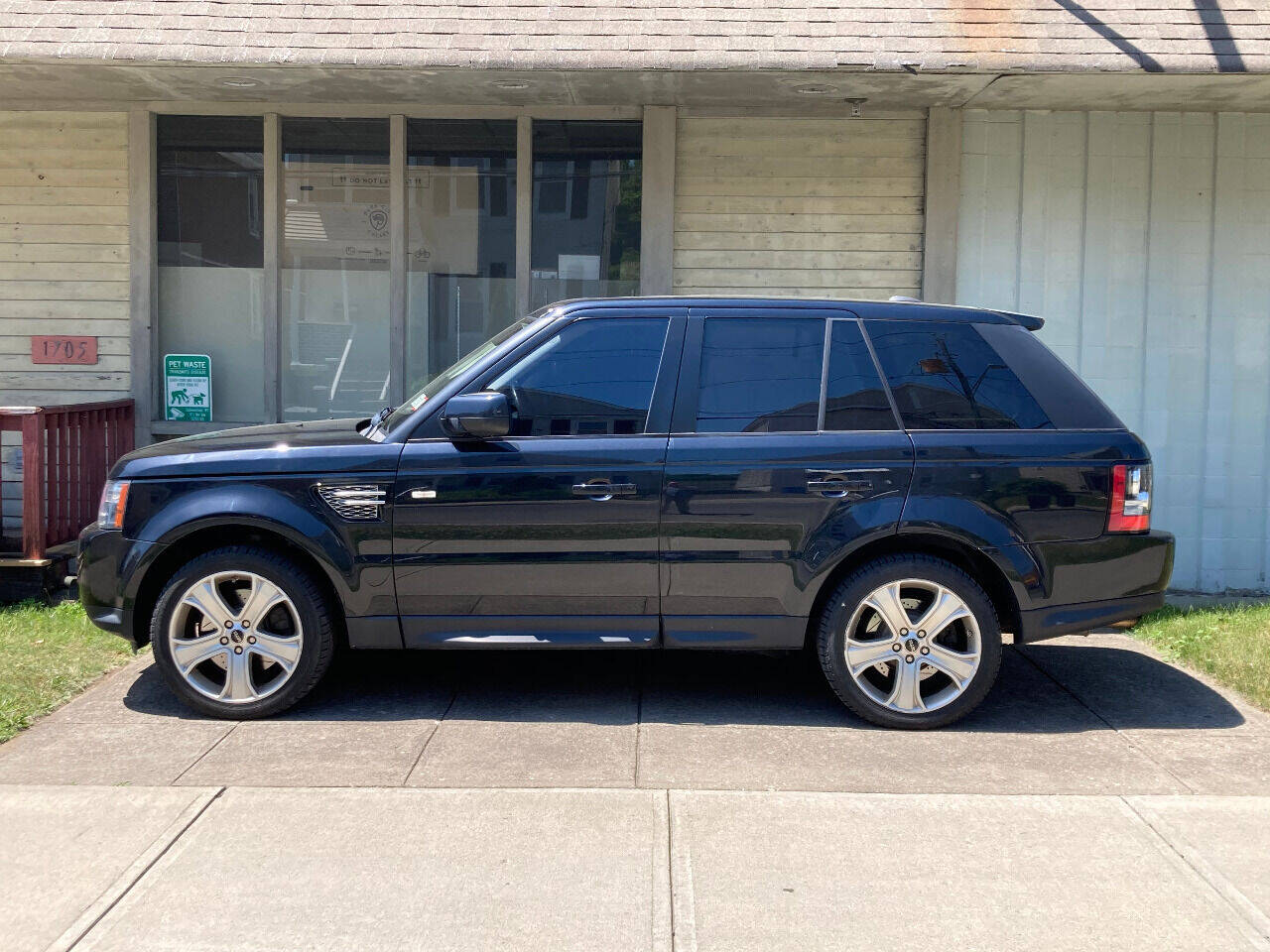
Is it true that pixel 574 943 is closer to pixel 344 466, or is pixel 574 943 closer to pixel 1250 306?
pixel 344 466

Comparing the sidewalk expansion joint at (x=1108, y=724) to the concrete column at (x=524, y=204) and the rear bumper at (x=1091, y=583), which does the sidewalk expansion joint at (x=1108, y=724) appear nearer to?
the rear bumper at (x=1091, y=583)

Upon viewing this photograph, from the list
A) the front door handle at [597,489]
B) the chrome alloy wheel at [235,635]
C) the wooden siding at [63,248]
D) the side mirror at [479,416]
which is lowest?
the chrome alloy wheel at [235,635]

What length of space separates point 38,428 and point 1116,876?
6.40 m

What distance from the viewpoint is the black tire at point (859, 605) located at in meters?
5.37

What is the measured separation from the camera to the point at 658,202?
871 centimetres

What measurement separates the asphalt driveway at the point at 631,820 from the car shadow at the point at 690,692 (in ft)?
0.08

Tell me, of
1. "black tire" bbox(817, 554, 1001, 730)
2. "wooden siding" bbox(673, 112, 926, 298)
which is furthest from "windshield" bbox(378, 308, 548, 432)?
"wooden siding" bbox(673, 112, 926, 298)

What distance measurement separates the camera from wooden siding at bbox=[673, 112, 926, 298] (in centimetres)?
872

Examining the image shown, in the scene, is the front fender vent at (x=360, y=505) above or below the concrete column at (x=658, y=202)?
below

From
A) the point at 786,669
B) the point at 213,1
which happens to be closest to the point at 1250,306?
the point at 786,669

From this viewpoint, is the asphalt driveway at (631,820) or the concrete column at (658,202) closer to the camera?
the asphalt driveway at (631,820)

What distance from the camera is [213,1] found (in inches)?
303

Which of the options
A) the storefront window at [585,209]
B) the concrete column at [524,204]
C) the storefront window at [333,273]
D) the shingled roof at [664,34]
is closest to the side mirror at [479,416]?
the shingled roof at [664,34]

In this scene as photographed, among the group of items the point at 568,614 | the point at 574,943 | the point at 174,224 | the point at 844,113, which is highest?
the point at 844,113
